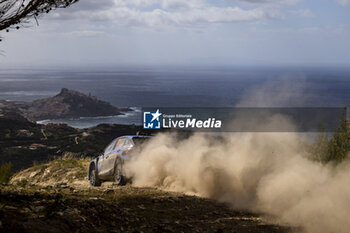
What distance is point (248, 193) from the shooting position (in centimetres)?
1206

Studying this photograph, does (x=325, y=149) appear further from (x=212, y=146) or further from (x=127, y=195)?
(x=127, y=195)

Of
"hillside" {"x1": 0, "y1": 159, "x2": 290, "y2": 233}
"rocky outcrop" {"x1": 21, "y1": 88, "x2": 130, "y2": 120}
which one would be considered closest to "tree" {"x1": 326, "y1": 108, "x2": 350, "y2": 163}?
"hillside" {"x1": 0, "y1": 159, "x2": 290, "y2": 233}

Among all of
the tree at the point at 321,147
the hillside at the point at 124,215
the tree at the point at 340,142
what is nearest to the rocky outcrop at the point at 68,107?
the tree at the point at 321,147

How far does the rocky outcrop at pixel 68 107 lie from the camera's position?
368 feet

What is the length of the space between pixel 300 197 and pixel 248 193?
2195mm

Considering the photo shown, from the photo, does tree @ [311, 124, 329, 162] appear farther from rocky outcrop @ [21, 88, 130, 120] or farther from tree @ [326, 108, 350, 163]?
rocky outcrop @ [21, 88, 130, 120]

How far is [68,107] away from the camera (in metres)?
115

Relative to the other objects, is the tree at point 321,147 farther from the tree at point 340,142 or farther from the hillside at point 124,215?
the hillside at point 124,215

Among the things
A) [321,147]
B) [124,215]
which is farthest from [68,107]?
[124,215]

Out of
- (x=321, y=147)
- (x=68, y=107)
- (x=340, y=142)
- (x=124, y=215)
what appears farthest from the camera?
(x=68, y=107)

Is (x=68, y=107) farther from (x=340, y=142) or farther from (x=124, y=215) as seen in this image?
(x=124, y=215)

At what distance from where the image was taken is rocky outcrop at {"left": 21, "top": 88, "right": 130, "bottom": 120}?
11219 centimetres

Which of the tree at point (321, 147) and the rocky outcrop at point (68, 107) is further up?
the tree at point (321, 147)

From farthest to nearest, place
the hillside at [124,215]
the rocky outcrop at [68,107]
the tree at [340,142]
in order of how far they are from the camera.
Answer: the rocky outcrop at [68,107]
the tree at [340,142]
the hillside at [124,215]
